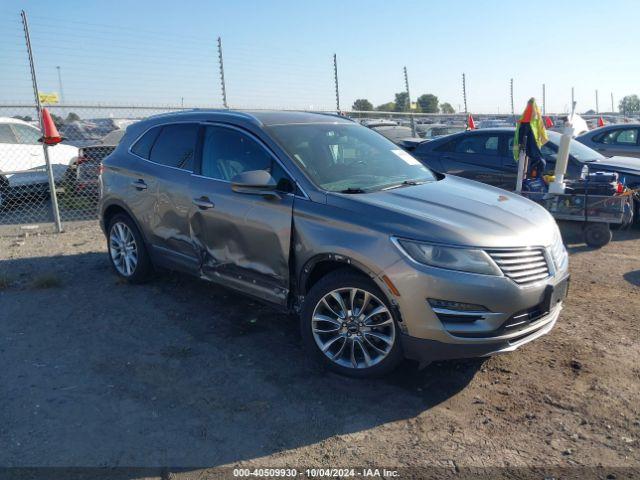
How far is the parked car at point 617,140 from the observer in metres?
11.3

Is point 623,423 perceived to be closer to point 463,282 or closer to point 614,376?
point 614,376

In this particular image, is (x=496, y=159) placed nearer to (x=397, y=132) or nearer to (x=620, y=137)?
(x=620, y=137)

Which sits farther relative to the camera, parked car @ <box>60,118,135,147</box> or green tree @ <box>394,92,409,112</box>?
green tree @ <box>394,92,409,112</box>

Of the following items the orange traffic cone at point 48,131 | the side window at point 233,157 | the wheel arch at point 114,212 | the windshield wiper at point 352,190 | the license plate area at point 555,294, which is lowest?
the license plate area at point 555,294

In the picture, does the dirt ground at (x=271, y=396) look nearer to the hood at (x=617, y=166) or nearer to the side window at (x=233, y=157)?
the side window at (x=233, y=157)

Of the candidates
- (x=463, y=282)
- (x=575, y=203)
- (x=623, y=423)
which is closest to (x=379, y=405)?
(x=463, y=282)

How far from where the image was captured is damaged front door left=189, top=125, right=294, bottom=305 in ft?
13.9

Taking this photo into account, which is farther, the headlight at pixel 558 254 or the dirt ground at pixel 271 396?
the headlight at pixel 558 254

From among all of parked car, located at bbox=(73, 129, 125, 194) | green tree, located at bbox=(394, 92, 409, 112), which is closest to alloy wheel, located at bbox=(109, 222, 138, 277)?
parked car, located at bbox=(73, 129, 125, 194)

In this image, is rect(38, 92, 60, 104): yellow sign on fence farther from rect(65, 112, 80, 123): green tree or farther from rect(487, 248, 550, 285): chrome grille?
rect(487, 248, 550, 285): chrome grille

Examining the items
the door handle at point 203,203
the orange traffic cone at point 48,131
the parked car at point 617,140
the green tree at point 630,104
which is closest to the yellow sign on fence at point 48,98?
the orange traffic cone at point 48,131

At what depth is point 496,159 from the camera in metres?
9.13

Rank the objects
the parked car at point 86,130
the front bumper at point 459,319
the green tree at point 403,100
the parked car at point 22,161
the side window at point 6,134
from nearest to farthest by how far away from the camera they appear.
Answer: the front bumper at point 459,319 < the parked car at point 22,161 < the side window at point 6,134 < the parked car at point 86,130 < the green tree at point 403,100

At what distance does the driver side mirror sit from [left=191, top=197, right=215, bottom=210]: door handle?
563 mm
